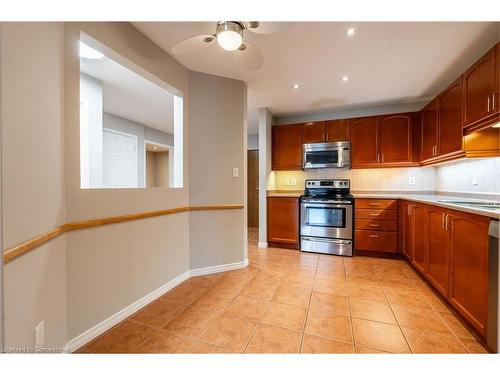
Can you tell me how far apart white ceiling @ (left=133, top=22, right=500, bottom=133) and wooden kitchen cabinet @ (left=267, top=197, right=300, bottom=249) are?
162 centimetres

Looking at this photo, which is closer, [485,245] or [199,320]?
[485,245]

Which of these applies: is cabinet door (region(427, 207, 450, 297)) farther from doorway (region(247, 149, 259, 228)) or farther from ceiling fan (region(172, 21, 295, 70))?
doorway (region(247, 149, 259, 228))

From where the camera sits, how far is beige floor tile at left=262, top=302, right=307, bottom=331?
5.25ft

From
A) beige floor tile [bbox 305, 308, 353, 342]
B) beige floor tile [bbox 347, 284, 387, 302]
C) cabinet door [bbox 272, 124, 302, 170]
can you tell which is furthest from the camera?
cabinet door [bbox 272, 124, 302, 170]

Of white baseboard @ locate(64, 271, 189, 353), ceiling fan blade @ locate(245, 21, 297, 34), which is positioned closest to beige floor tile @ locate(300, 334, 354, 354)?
white baseboard @ locate(64, 271, 189, 353)

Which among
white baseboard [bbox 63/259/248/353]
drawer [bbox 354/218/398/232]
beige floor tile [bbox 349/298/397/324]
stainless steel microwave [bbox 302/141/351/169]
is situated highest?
stainless steel microwave [bbox 302/141/351/169]

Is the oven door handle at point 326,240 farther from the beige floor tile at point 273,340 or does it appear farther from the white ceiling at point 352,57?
the white ceiling at point 352,57

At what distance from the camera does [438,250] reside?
1961mm

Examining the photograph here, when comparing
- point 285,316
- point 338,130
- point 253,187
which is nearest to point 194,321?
point 285,316

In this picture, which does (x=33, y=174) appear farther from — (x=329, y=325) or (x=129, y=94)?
(x=129, y=94)

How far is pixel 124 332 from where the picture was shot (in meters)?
1.52
